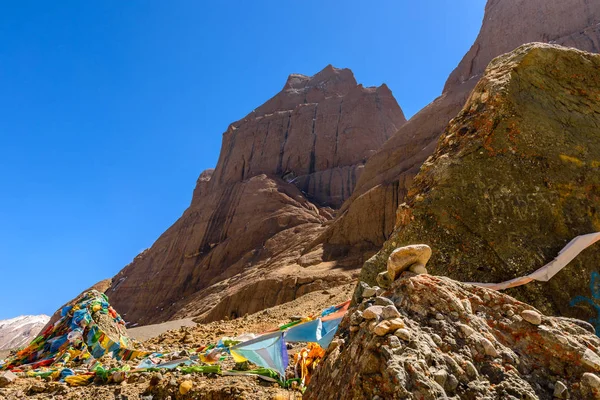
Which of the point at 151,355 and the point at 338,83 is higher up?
the point at 338,83

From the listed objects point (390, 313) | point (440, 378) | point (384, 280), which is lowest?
point (440, 378)

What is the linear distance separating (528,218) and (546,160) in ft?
3.29

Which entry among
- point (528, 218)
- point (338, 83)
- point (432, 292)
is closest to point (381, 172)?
point (528, 218)

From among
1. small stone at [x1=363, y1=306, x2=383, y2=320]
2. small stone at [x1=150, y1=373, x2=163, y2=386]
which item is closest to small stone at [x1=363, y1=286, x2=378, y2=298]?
Result: small stone at [x1=363, y1=306, x2=383, y2=320]

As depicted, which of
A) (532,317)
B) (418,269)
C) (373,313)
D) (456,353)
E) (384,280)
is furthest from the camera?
(384,280)

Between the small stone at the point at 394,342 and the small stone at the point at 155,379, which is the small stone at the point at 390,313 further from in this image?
the small stone at the point at 155,379

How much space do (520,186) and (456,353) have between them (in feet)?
12.0

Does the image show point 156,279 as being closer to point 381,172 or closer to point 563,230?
point 381,172

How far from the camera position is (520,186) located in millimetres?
5203

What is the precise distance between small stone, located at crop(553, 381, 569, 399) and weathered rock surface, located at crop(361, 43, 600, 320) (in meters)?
2.23

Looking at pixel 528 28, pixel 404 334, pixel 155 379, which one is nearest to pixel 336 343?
pixel 404 334

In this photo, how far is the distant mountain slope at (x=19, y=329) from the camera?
184ft

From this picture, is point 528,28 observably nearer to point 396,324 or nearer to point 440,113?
point 440,113

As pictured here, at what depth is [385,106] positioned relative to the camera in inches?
2163
